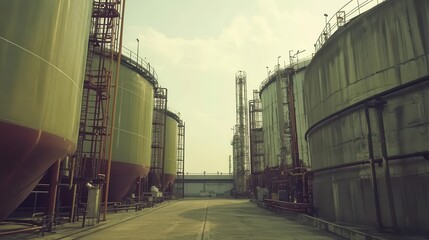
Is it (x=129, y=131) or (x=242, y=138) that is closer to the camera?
(x=129, y=131)

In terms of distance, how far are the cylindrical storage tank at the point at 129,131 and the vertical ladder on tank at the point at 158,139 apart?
11358 millimetres

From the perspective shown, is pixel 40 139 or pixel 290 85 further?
pixel 290 85

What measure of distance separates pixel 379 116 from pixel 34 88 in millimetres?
13171

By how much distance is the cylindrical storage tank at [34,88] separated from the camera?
1043 centimetres

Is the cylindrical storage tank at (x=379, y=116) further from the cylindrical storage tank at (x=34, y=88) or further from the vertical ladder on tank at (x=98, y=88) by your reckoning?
the vertical ladder on tank at (x=98, y=88)

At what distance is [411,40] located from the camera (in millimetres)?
12141

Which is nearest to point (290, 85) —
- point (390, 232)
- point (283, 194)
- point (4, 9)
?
point (283, 194)

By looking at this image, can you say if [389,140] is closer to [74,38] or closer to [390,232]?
[390,232]

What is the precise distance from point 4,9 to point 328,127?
1558cm

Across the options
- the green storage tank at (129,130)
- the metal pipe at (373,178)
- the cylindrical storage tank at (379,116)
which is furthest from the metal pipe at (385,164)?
the green storage tank at (129,130)

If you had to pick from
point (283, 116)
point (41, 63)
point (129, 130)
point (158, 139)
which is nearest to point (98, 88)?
point (129, 130)

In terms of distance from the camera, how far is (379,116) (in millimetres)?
13109

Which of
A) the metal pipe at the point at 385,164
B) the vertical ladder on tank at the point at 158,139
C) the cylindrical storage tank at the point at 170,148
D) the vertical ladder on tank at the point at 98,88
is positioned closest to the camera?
the metal pipe at the point at 385,164

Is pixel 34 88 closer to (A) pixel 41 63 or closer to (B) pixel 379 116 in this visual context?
(A) pixel 41 63
